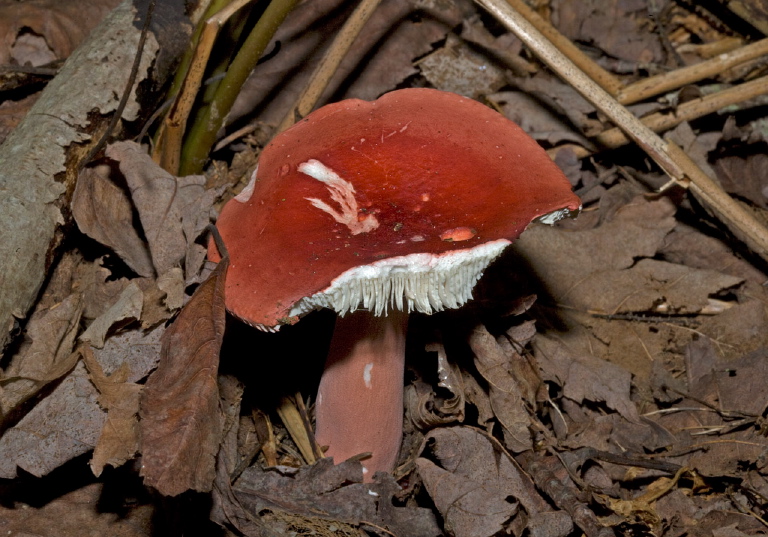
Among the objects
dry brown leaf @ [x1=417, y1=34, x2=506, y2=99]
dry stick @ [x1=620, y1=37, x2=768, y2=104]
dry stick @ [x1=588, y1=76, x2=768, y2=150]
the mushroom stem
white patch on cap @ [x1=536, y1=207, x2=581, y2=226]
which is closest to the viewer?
white patch on cap @ [x1=536, y1=207, x2=581, y2=226]

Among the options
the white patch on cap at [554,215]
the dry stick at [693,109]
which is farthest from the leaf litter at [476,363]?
the white patch on cap at [554,215]

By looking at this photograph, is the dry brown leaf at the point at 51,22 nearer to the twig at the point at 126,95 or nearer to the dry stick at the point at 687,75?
the twig at the point at 126,95

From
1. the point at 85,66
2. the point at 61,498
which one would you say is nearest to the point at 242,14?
the point at 85,66

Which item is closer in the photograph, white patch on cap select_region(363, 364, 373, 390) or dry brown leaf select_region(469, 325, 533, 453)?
white patch on cap select_region(363, 364, 373, 390)

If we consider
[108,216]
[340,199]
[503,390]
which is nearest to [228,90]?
[108,216]

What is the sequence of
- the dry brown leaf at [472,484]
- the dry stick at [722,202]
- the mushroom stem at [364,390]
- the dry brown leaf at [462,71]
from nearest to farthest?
Answer: 1. the dry brown leaf at [472,484]
2. the mushroom stem at [364,390]
3. the dry stick at [722,202]
4. the dry brown leaf at [462,71]

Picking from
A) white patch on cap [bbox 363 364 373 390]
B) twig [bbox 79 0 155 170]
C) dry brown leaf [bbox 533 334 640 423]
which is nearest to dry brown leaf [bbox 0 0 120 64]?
twig [bbox 79 0 155 170]

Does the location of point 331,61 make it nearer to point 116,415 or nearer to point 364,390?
point 364,390

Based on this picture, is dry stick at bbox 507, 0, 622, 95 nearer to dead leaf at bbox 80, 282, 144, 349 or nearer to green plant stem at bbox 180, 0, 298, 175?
green plant stem at bbox 180, 0, 298, 175
